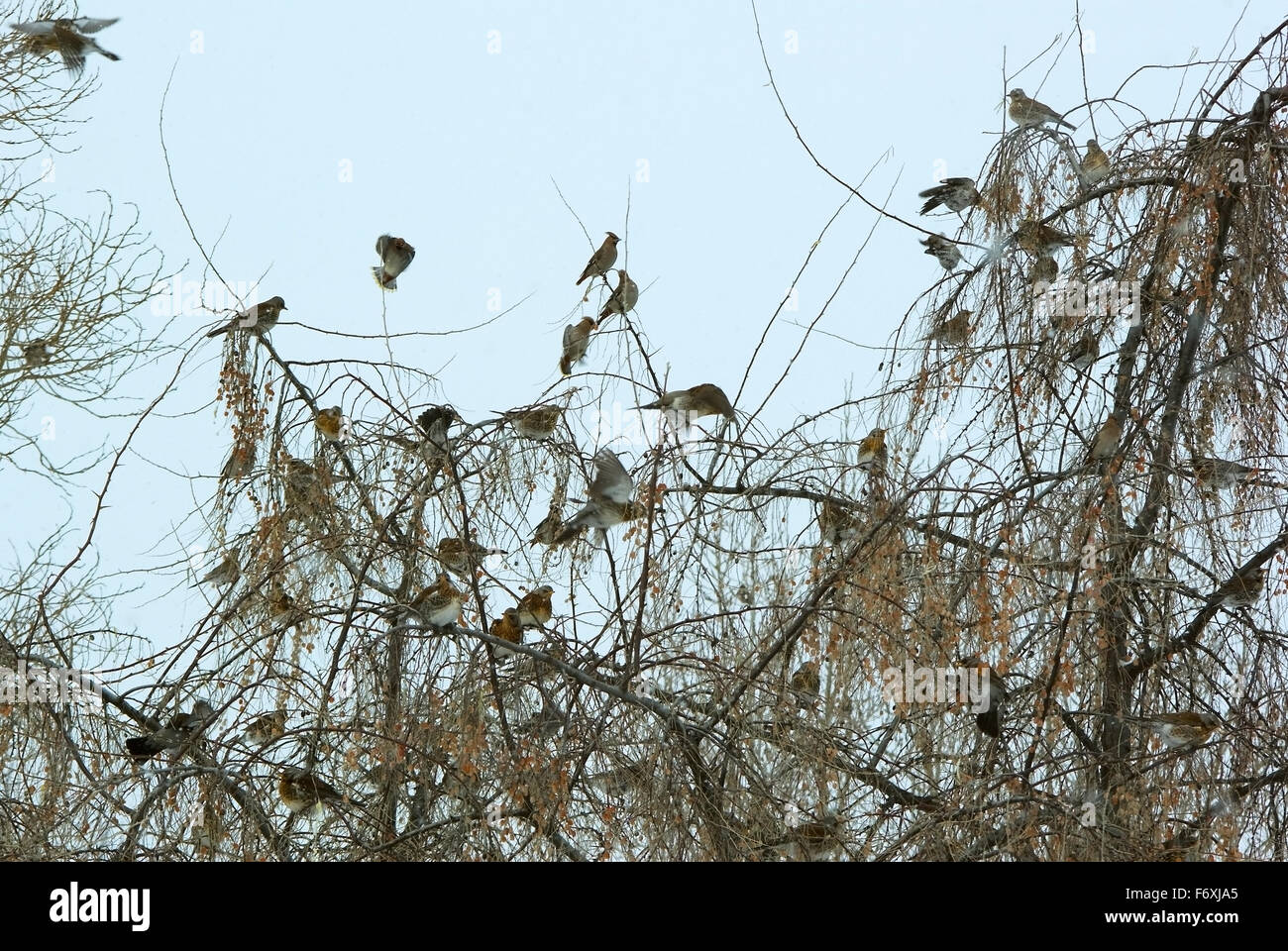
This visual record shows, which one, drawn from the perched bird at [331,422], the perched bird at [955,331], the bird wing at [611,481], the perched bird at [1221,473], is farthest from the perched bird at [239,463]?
the perched bird at [1221,473]

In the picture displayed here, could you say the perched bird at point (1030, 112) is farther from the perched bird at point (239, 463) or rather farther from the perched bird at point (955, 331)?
the perched bird at point (239, 463)

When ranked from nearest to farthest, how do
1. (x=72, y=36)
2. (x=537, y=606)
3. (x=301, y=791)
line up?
(x=301, y=791)
(x=537, y=606)
(x=72, y=36)

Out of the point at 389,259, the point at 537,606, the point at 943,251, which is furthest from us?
the point at 389,259

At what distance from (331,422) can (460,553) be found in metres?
0.54

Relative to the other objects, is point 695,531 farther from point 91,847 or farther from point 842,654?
point 91,847

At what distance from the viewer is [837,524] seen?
334 cm

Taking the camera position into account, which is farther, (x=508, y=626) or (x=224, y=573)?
(x=224, y=573)

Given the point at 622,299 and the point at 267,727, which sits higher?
the point at 622,299

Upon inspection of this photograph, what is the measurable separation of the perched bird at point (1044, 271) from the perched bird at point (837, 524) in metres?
0.88

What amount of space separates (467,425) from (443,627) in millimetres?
693

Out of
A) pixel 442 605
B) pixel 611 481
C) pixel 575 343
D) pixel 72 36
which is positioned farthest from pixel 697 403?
pixel 72 36

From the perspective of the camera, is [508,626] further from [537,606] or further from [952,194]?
[952,194]

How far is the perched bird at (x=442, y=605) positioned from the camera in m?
2.99
